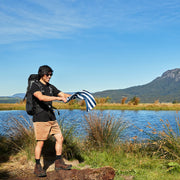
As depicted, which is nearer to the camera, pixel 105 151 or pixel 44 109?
pixel 44 109

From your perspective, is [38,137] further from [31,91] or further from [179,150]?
[179,150]

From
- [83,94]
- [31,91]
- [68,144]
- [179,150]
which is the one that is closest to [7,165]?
[68,144]

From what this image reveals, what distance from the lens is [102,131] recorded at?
6.61 m

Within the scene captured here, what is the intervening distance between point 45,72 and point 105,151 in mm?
2873

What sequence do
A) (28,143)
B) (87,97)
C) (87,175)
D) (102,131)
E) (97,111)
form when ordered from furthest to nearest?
(97,111)
(102,131)
(28,143)
(87,97)
(87,175)

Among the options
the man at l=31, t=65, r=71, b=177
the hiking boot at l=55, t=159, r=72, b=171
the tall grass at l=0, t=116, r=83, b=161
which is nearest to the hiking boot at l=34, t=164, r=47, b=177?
the man at l=31, t=65, r=71, b=177

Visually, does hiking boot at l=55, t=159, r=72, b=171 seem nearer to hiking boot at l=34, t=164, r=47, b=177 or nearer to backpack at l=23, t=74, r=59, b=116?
hiking boot at l=34, t=164, r=47, b=177

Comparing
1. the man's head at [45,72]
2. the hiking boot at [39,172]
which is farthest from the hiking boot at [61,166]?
the man's head at [45,72]

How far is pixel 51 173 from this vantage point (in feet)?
15.2

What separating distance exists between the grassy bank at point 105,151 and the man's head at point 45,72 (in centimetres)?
200

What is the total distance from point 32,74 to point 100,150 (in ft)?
9.48

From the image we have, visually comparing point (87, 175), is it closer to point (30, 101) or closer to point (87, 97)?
point (87, 97)

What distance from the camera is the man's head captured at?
15.3 ft

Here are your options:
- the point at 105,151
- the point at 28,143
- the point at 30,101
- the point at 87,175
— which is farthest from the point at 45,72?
the point at 105,151
